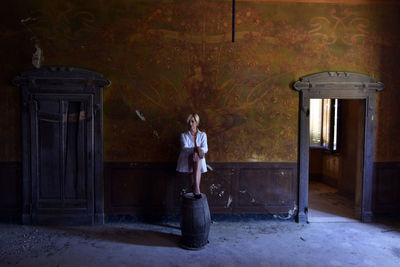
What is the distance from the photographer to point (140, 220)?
16.8 feet

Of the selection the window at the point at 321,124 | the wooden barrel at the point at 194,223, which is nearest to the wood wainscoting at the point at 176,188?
the wooden barrel at the point at 194,223

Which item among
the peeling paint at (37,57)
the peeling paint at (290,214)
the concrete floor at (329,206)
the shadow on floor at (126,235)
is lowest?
the shadow on floor at (126,235)

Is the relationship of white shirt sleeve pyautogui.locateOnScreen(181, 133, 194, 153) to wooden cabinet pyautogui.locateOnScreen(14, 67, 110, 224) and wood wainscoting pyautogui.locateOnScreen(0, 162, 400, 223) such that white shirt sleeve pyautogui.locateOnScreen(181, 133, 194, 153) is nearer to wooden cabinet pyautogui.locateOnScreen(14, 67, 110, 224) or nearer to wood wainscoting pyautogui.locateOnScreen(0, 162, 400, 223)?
wood wainscoting pyautogui.locateOnScreen(0, 162, 400, 223)

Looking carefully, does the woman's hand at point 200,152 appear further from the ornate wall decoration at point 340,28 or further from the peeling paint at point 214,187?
the ornate wall decoration at point 340,28

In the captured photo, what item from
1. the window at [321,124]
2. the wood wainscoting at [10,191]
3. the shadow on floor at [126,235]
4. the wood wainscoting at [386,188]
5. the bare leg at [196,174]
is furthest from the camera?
the window at [321,124]

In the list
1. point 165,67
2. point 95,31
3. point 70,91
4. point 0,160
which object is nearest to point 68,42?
point 95,31

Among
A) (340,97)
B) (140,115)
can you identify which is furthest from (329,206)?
(140,115)

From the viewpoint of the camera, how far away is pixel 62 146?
4.98m

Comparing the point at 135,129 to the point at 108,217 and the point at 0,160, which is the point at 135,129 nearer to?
the point at 108,217

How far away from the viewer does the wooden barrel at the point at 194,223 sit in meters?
4.09

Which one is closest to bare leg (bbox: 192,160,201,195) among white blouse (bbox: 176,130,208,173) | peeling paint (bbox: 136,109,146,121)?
white blouse (bbox: 176,130,208,173)

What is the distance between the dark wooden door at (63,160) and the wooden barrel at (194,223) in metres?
1.83

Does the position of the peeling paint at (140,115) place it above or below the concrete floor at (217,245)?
above

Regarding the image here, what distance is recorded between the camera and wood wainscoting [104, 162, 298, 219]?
16.7ft
